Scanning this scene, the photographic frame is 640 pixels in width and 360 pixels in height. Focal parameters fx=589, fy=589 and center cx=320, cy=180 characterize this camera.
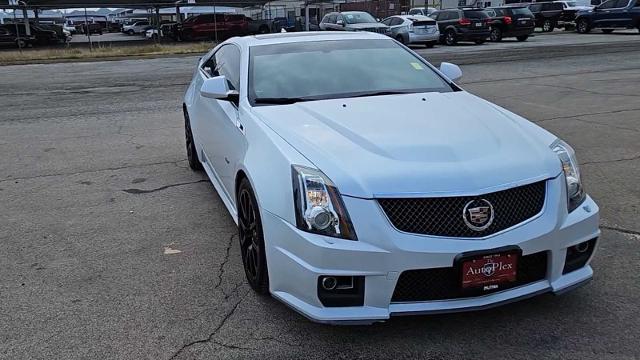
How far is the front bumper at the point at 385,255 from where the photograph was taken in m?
2.75

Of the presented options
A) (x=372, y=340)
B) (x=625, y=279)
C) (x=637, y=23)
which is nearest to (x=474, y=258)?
(x=372, y=340)

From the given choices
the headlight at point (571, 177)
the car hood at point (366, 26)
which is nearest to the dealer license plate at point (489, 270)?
the headlight at point (571, 177)

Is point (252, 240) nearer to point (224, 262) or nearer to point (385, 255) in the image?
point (224, 262)

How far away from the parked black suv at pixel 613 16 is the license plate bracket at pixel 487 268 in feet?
99.7

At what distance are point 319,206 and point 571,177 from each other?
1.44 metres

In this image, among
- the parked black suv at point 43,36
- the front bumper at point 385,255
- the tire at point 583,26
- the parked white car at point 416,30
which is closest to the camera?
the front bumper at point 385,255

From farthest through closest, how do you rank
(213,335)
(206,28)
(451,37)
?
1. (206,28)
2. (451,37)
3. (213,335)

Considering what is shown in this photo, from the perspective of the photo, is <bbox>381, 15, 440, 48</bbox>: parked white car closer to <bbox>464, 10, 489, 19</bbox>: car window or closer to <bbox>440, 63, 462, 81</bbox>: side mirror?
<bbox>464, 10, 489, 19</bbox>: car window

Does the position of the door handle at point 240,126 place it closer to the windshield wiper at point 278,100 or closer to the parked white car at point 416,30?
the windshield wiper at point 278,100

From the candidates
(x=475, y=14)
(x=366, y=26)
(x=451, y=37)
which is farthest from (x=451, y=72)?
(x=475, y=14)

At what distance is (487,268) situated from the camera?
9.29 feet

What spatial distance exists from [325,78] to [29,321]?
8.13 ft

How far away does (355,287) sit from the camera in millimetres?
2828

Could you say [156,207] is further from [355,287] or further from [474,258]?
[474,258]
